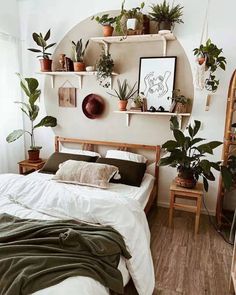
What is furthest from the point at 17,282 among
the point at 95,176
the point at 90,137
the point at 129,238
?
the point at 90,137

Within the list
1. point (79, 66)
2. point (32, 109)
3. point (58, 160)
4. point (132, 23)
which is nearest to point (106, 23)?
point (132, 23)

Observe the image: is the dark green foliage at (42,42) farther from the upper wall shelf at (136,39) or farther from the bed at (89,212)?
the bed at (89,212)

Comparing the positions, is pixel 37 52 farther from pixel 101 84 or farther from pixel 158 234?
pixel 158 234

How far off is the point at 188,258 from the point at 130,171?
1068mm

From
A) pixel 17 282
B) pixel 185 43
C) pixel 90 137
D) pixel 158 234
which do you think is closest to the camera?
pixel 17 282

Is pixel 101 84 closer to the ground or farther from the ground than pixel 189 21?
closer to the ground

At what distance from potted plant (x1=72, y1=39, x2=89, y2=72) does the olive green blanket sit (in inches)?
83.6

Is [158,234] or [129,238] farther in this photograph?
[158,234]

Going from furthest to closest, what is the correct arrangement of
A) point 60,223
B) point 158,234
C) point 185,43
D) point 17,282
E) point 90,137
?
point 90,137 < point 185,43 < point 158,234 < point 60,223 < point 17,282

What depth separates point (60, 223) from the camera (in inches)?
62.9

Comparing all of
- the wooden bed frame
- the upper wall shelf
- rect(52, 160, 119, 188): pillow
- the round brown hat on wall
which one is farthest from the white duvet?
the upper wall shelf

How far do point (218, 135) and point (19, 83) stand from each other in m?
2.89

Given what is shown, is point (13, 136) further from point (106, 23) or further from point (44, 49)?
point (106, 23)

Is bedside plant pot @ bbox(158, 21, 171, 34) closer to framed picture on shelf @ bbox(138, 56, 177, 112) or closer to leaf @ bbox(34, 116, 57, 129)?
framed picture on shelf @ bbox(138, 56, 177, 112)
